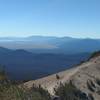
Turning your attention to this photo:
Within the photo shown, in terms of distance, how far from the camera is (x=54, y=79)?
33.9 meters

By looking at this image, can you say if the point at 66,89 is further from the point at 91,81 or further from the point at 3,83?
the point at 3,83

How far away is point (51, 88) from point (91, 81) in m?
3.84

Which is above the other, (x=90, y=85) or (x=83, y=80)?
(x=83, y=80)

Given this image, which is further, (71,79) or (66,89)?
(71,79)

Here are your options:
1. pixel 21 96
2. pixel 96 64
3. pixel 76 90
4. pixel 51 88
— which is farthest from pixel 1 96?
pixel 96 64

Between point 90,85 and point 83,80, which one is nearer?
point 90,85

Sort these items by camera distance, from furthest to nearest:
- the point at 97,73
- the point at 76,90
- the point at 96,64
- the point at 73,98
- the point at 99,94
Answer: the point at 96,64 < the point at 97,73 < the point at 99,94 < the point at 76,90 < the point at 73,98

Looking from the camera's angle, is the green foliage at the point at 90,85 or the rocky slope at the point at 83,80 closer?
the rocky slope at the point at 83,80

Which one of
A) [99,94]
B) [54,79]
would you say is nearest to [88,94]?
[99,94]

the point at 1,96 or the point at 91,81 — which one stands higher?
the point at 1,96

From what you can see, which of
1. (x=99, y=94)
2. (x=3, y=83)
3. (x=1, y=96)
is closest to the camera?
(x=1, y=96)

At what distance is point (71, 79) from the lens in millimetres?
31312

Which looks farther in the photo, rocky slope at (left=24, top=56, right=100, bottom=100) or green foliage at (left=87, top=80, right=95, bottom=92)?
green foliage at (left=87, top=80, right=95, bottom=92)

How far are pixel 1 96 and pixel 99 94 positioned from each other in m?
18.6
